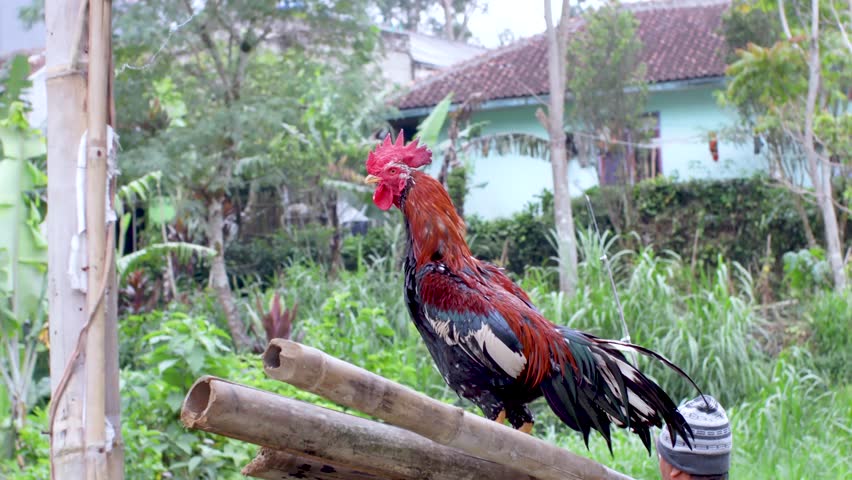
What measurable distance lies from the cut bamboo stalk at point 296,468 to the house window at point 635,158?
9.85 metres

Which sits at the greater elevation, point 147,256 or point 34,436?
point 147,256

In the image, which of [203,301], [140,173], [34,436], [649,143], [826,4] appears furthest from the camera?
[649,143]

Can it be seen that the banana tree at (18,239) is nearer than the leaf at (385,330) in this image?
Yes

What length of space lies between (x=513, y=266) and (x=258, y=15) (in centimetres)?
608

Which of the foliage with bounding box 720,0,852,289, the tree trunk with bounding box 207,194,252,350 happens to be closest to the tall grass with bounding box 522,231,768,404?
the foliage with bounding box 720,0,852,289

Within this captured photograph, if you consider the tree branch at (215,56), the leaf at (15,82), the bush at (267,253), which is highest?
the tree branch at (215,56)

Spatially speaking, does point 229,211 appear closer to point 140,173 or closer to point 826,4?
point 140,173

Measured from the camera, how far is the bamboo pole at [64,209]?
2.14 m

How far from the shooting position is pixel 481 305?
2379mm

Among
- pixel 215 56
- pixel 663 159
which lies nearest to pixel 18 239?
pixel 215 56

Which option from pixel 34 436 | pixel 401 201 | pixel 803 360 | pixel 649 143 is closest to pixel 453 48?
pixel 649 143

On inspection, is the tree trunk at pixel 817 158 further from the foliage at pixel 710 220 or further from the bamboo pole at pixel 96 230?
the bamboo pole at pixel 96 230

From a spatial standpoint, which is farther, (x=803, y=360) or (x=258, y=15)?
(x=258, y=15)

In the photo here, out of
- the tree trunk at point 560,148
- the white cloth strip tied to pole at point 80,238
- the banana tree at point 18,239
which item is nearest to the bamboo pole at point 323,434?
the white cloth strip tied to pole at point 80,238
